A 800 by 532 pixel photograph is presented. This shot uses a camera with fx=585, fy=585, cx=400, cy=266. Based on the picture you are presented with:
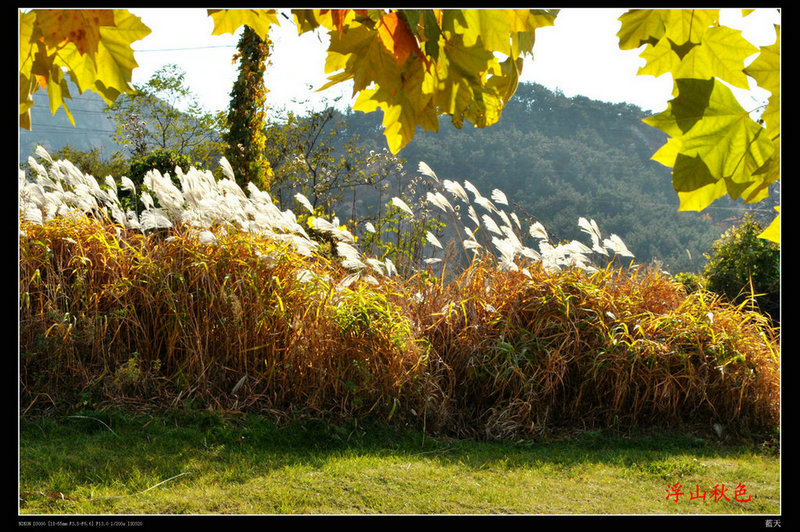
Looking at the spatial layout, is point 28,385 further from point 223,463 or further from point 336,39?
point 336,39

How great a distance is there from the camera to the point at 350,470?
264 cm

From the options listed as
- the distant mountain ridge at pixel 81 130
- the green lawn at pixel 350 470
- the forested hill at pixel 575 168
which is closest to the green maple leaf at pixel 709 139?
the green lawn at pixel 350 470

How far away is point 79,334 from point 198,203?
1.00m

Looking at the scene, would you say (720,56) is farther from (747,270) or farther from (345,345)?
(747,270)

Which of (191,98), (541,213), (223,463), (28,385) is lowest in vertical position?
(223,463)

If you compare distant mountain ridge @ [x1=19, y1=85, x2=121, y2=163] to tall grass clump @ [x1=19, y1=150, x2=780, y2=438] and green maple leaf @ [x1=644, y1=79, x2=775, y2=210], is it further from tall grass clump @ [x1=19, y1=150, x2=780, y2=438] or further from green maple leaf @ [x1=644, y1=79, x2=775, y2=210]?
green maple leaf @ [x1=644, y1=79, x2=775, y2=210]

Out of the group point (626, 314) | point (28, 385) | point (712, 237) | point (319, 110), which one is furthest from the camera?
point (712, 237)

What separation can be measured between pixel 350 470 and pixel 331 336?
0.85 metres

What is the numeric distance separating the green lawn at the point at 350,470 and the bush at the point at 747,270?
216 centimetres

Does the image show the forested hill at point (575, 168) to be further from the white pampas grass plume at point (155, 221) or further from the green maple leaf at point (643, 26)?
the green maple leaf at point (643, 26)

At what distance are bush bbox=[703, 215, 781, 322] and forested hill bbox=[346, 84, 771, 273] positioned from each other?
21.6ft

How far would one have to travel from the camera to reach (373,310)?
134 inches

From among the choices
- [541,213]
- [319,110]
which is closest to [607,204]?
[541,213]

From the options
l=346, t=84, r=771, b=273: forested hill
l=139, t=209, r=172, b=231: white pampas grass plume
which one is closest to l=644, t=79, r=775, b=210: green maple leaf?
l=139, t=209, r=172, b=231: white pampas grass plume
